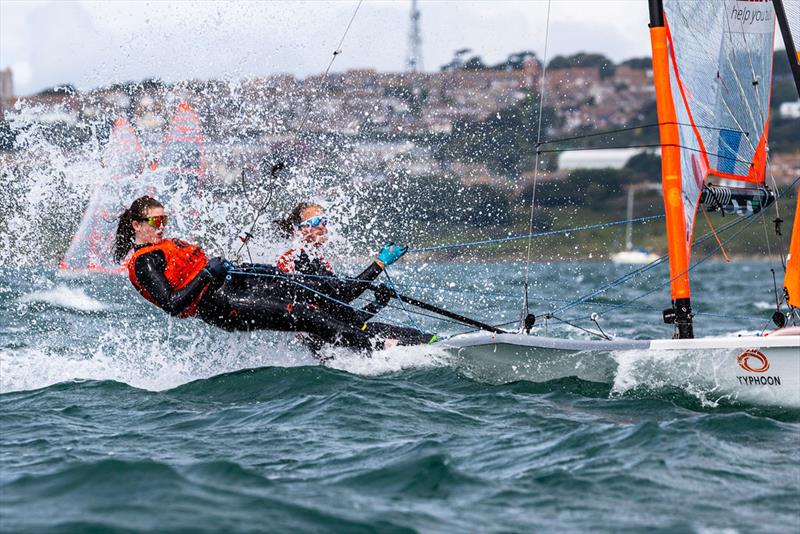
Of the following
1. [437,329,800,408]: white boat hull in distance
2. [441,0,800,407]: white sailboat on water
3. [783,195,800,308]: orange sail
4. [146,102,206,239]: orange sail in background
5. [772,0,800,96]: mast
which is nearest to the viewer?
[437,329,800,408]: white boat hull in distance

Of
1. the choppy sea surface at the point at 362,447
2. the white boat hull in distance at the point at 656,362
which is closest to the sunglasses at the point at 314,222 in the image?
the choppy sea surface at the point at 362,447

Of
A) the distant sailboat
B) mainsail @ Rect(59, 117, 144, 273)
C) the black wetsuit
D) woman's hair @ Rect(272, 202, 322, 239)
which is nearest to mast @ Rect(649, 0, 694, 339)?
the black wetsuit

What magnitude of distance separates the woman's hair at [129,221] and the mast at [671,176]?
133 inches

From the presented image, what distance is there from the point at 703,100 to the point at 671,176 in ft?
2.43

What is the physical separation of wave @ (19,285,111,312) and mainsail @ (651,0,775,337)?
8.34 meters

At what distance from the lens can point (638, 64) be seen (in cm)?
12088

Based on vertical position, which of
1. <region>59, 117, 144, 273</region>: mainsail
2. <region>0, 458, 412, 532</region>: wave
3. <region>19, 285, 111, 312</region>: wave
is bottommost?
<region>0, 458, 412, 532</region>: wave

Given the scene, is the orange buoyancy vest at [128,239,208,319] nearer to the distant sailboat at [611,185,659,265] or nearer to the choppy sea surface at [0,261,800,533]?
the choppy sea surface at [0,261,800,533]

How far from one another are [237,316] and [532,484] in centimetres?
331

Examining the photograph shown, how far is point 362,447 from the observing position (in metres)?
5.34

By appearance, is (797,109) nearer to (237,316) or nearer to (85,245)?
(85,245)

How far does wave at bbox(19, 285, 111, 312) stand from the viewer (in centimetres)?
1349

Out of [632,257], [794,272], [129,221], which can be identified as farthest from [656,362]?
[632,257]

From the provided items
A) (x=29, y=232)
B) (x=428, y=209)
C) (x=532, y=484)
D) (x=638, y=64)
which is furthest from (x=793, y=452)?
(x=638, y=64)
